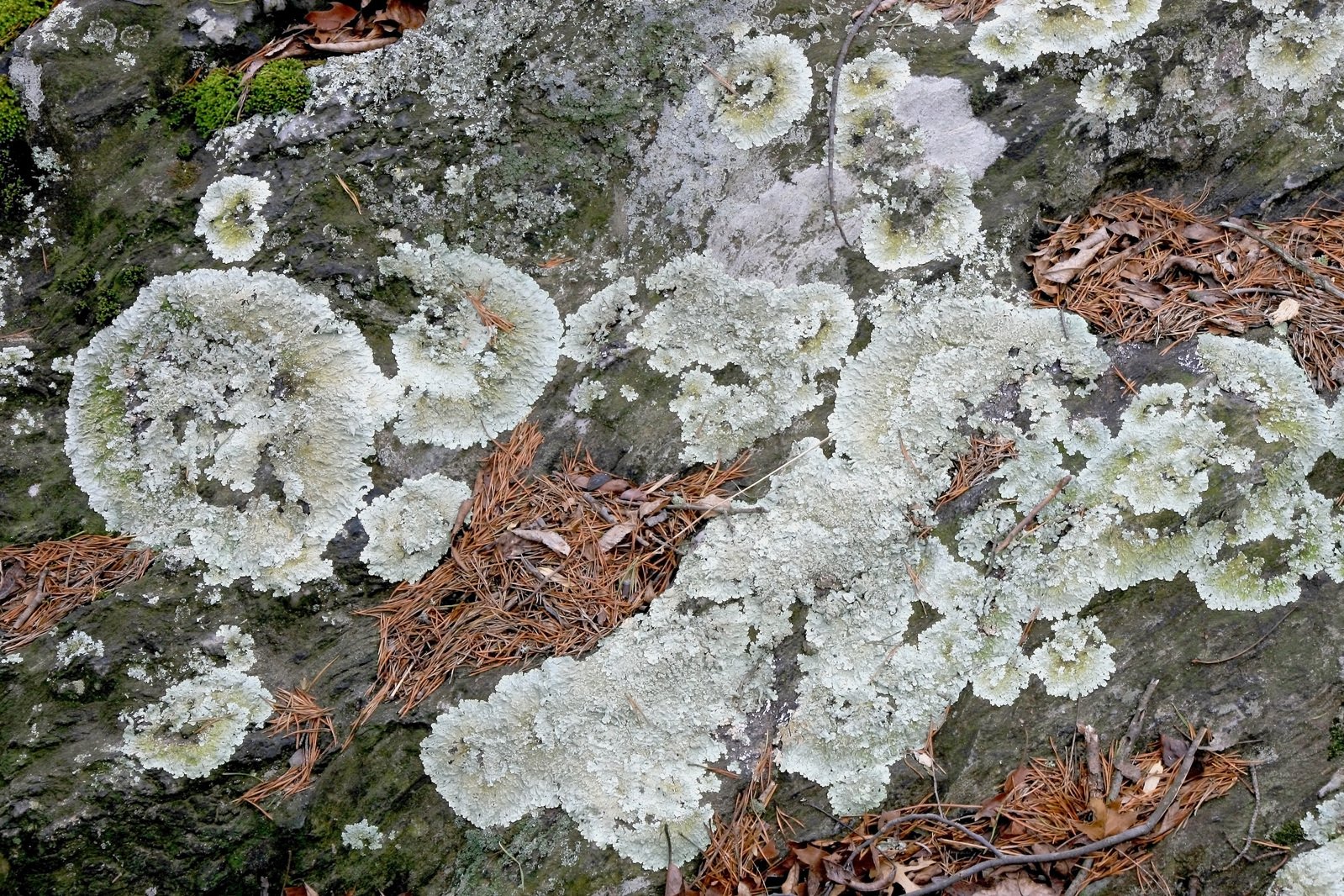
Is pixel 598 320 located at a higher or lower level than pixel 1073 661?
higher

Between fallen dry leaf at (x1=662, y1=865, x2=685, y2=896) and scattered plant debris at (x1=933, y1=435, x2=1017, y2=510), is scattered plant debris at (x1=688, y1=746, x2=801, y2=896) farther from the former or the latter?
scattered plant debris at (x1=933, y1=435, x2=1017, y2=510)

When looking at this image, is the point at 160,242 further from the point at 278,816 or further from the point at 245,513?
the point at 278,816

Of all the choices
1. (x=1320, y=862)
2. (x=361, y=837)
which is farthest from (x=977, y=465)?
(x=361, y=837)

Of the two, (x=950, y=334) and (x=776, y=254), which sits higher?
(x=776, y=254)

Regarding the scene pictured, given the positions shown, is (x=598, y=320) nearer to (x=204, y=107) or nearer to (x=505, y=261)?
(x=505, y=261)

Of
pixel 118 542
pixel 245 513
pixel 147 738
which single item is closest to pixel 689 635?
pixel 245 513

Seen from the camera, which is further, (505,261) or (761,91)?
(761,91)
